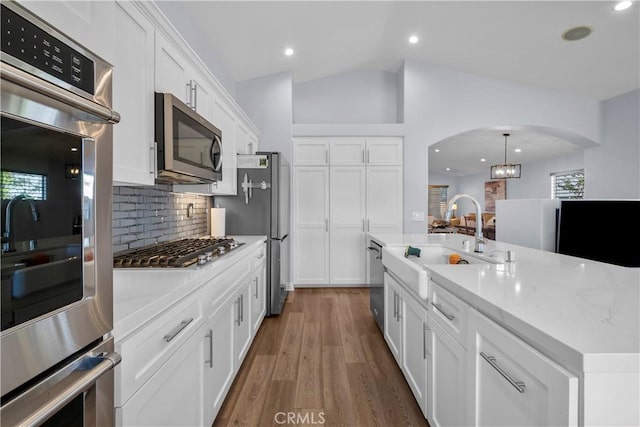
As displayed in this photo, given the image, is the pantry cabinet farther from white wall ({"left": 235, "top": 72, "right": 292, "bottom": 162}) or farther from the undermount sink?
the undermount sink

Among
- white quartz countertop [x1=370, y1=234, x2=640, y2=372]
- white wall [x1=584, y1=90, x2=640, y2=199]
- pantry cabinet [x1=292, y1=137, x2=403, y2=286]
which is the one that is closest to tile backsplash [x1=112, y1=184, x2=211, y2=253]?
white quartz countertop [x1=370, y1=234, x2=640, y2=372]

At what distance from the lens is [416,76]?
461 centimetres

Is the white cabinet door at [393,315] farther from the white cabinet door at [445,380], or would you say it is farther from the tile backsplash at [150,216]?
the tile backsplash at [150,216]

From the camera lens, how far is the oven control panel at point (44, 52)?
1.70 ft

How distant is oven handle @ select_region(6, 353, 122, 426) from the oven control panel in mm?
611

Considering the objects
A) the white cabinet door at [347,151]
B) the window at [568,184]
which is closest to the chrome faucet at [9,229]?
the white cabinet door at [347,151]

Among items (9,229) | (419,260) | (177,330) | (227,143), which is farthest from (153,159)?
(419,260)

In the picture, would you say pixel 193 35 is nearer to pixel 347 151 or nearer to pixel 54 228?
pixel 347 151

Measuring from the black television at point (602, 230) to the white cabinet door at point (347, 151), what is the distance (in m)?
2.53

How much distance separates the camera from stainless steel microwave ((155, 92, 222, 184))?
5.38 feet

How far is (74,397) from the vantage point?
0.62 metres

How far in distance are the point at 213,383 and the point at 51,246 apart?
4.15ft

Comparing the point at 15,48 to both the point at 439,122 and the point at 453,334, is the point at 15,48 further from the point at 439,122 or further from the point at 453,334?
the point at 439,122

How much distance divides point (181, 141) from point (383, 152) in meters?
3.30
